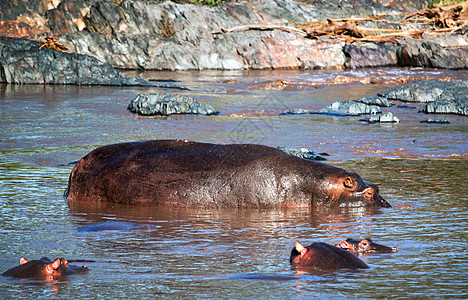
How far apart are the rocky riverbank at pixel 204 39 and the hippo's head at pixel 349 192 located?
2129cm

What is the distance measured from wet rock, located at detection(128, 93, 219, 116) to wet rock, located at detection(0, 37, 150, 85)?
6865mm

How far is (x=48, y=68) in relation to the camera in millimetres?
22031

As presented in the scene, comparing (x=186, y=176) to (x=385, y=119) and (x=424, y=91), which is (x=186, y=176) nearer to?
(x=385, y=119)

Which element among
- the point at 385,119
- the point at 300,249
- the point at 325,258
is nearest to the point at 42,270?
the point at 300,249

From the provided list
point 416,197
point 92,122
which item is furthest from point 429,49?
point 416,197

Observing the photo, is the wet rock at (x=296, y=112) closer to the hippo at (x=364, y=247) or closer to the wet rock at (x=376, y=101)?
the wet rock at (x=376, y=101)

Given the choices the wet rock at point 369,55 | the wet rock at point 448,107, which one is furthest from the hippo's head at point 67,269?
the wet rock at point 369,55

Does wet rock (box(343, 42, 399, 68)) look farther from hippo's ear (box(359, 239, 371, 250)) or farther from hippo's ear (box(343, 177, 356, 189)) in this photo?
hippo's ear (box(359, 239, 371, 250))

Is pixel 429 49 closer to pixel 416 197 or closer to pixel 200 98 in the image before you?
pixel 200 98

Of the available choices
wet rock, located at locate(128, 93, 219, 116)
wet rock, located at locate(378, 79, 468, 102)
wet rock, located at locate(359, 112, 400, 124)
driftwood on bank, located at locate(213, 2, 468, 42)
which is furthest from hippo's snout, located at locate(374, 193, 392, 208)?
driftwood on bank, located at locate(213, 2, 468, 42)

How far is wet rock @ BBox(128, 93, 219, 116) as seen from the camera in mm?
14836

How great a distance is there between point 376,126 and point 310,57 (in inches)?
676

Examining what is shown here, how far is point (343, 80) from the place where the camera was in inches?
955

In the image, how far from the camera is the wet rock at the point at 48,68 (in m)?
21.8
